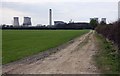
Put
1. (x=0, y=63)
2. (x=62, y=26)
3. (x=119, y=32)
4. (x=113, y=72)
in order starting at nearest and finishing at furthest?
(x=113, y=72) < (x=0, y=63) < (x=119, y=32) < (x=62, y=26)

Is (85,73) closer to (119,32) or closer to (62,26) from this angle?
(119,32)

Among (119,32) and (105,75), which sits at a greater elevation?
(119,32)

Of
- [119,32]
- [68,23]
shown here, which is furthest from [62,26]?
[119,32]

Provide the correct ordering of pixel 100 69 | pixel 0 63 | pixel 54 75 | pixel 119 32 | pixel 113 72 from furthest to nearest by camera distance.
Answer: pixel 119 32 < pixel 0 63 < pixel 100 69 < pixel 113 72 < pixel 54 75

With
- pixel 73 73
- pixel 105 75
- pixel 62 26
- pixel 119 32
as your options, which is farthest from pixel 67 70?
pixel 62 26

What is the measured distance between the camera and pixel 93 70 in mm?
13742

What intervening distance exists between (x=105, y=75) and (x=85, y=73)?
92cm

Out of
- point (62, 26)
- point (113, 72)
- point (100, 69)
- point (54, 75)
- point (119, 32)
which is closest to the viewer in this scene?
point (54, 75)

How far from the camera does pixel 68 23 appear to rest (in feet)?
654

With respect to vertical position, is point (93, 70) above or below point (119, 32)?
below

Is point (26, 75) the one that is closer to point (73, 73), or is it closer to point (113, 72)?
point (73, 73)

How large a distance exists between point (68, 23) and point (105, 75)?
614ft

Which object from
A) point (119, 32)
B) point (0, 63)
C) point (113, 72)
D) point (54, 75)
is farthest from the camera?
point (119, 32)

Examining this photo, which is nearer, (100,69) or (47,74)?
(47,74)
